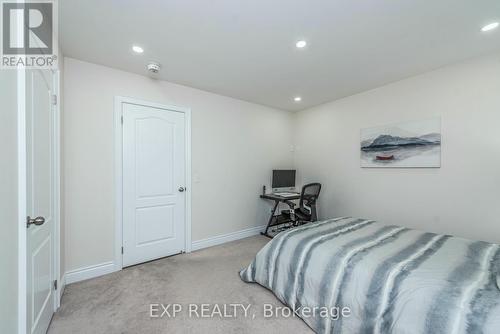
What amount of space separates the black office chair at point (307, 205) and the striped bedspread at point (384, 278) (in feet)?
4.15

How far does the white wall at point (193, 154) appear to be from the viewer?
2230mm

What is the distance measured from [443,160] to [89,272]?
169 inches

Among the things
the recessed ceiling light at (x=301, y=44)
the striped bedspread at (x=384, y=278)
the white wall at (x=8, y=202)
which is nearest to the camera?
the white wall at (x=8, y=202)

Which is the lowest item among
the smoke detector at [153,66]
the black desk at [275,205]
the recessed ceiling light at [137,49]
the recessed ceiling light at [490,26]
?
the black desk at [275,205]

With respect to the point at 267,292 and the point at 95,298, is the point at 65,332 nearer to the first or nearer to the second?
the point at 95,298

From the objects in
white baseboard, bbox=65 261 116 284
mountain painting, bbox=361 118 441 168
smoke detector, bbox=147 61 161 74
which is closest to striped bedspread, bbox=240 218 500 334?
mountain painting, bbox=361 118 441 168

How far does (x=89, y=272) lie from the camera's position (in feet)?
7.48

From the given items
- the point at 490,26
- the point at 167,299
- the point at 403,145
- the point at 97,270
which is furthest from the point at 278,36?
the point at 97,270

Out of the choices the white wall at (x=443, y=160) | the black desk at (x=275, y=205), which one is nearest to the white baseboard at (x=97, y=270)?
the black desk at (x=275, y=205)

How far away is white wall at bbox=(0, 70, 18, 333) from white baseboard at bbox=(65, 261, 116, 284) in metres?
1.46

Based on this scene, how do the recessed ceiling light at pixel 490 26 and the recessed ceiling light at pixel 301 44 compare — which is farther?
the recessed ceiling light at pixel 301 44

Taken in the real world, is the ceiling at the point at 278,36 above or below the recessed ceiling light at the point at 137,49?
above

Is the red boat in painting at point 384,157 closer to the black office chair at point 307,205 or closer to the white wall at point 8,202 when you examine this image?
the black office chair at point 307,205

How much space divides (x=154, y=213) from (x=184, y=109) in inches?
59.3
